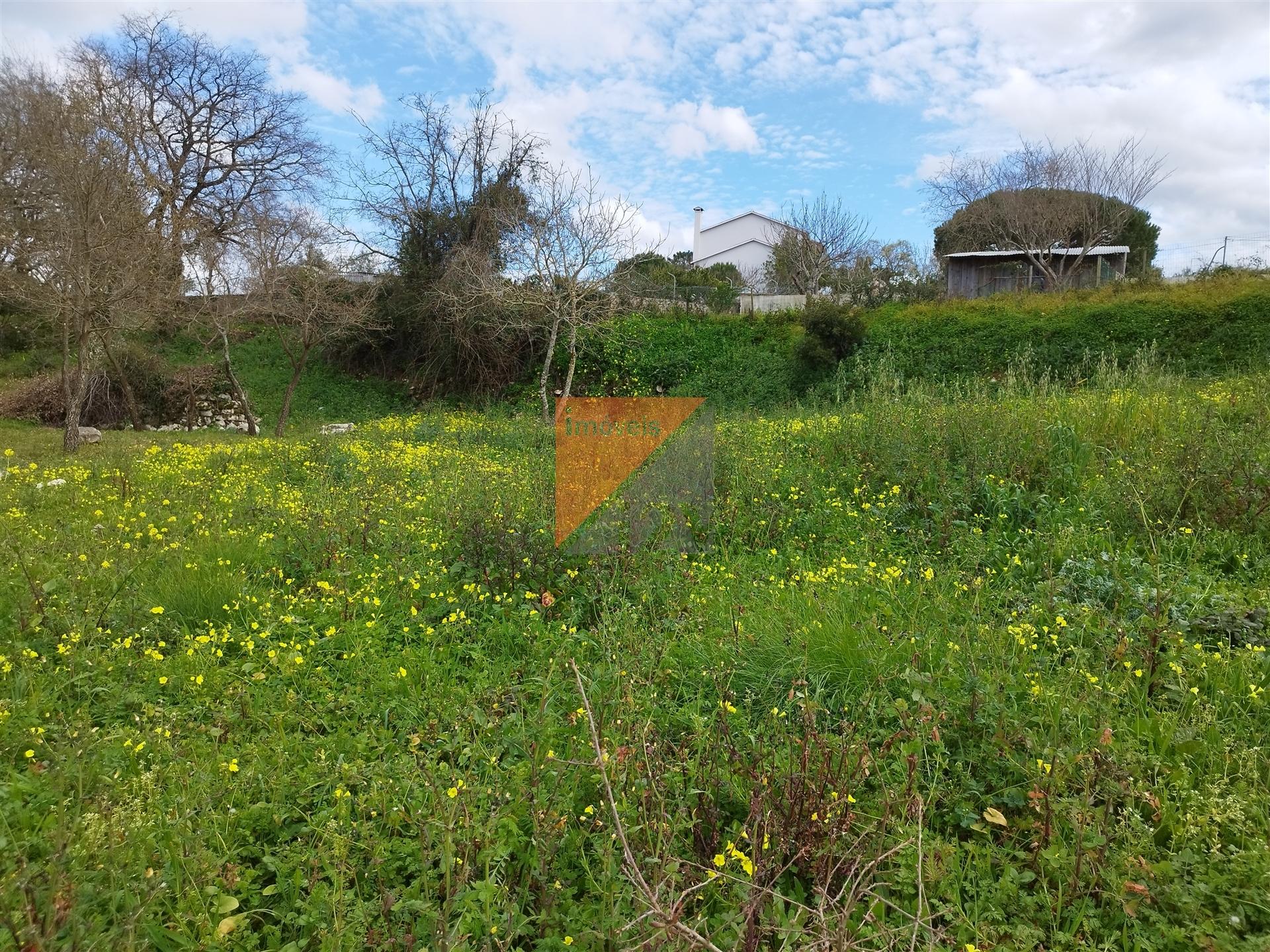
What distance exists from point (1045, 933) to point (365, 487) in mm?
5755

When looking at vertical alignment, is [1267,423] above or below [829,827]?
above

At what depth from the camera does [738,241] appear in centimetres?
3725

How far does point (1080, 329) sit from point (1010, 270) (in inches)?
404

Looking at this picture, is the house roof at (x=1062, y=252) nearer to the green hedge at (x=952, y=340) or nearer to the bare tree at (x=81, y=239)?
the green hedge at (x=952, y=340)

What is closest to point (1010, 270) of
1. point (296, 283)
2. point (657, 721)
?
point (296, 283)

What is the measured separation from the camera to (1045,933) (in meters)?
1.81

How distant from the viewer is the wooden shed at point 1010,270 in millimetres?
22141

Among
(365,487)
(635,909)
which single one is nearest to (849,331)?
(365,487)

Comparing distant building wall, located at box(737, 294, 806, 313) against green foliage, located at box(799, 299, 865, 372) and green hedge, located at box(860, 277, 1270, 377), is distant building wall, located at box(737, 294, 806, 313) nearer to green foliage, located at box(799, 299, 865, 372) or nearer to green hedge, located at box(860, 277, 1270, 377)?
green foliage, located at box(799, 299, 865, 372)

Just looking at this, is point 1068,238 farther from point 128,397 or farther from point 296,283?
point 128,397

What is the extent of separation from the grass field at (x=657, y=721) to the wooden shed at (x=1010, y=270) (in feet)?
66.8

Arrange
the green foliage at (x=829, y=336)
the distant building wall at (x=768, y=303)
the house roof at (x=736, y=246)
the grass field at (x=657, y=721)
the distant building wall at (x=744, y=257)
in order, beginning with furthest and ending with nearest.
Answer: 1. the house roof at (x=736, y=246)
2. the distant building wall at (x=744, y=257)
3. the distant building wall at (x=768, y=303)
4. the green foliage at (x=829, y=336)
5. the grass field at (x=657, y=721)

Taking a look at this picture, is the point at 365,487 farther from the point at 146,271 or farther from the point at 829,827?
the point at 146,271

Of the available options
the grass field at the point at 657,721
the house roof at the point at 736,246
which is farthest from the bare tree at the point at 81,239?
the house roof at the point at 736,246
